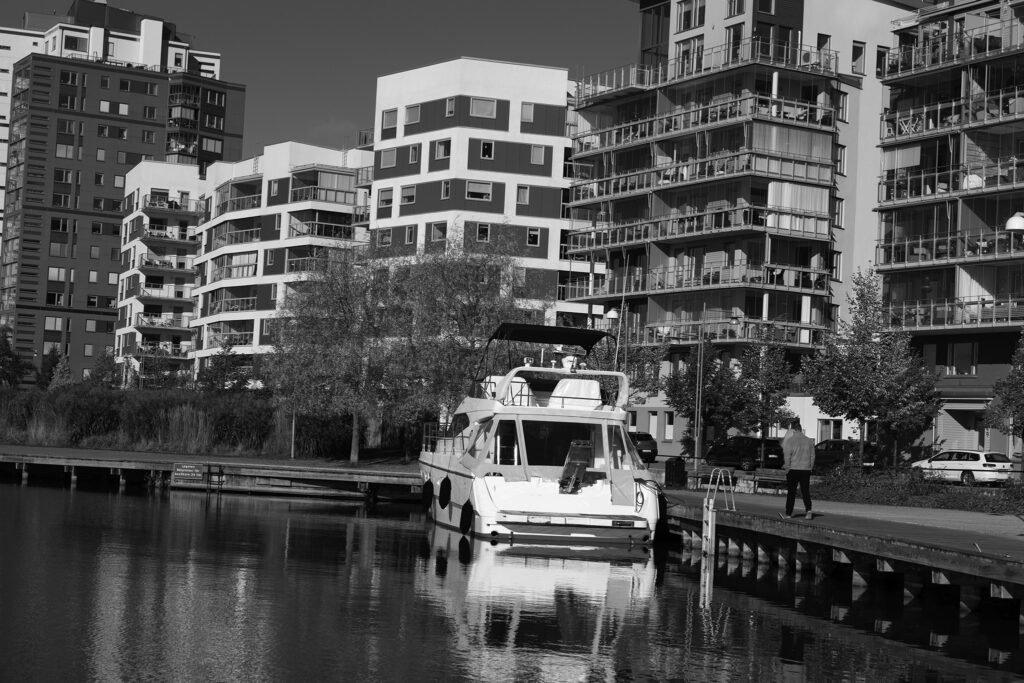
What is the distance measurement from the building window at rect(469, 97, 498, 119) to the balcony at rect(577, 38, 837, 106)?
897 centimetres

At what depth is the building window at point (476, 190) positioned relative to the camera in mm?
98750

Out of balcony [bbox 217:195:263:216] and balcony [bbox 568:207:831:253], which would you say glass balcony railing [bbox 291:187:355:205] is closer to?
balcony [bbox 217:195:263:216]

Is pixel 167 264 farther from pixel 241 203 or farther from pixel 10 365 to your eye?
pixel 10 365

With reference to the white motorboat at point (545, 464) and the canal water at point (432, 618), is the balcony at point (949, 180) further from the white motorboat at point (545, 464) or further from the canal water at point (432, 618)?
the canal water at point (432, 618)

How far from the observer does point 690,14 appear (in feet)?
291

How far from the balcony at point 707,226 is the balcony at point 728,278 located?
2.06 m

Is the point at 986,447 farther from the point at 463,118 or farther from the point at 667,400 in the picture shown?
the point at 463,118

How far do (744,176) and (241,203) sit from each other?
177 feet

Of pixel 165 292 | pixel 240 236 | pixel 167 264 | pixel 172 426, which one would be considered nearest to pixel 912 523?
pixel 172 426

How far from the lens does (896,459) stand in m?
66.9

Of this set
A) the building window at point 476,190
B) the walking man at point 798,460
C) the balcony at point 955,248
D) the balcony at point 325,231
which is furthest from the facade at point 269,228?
the walking man at point 798,460

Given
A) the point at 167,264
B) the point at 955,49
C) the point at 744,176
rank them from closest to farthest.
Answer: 1. the point at 955,49
2. the point at 744,176
3. the point at 167,264

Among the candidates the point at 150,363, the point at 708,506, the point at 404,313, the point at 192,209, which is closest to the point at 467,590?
the point at 708,506

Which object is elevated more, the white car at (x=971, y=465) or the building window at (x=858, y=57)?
A: the building window at (x=858, y=57)
